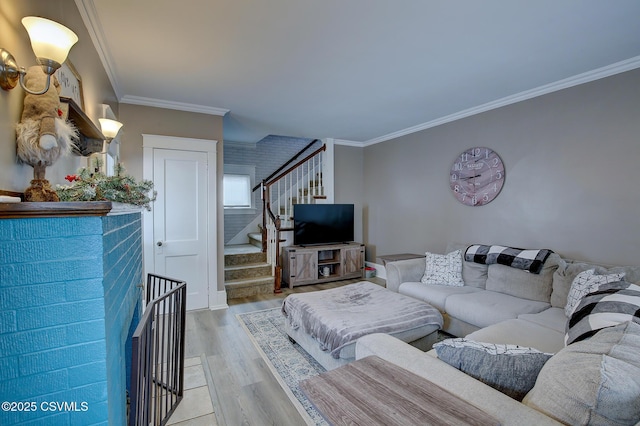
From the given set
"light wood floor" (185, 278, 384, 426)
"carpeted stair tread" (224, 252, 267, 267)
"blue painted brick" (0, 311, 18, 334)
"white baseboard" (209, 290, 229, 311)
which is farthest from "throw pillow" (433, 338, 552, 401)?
"carpeted stair tread" (224, 252, 267, 267)

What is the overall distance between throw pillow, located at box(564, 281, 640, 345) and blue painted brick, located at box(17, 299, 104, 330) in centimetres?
211

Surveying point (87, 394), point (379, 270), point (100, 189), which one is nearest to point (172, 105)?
point (100, 189)

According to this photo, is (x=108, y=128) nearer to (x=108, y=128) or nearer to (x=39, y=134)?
(x=108, y=128)

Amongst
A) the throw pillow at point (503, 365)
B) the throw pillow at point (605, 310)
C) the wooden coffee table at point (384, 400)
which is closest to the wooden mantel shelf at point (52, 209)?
the wooden coffee table at point (384, 400)

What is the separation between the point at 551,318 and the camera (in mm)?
2414

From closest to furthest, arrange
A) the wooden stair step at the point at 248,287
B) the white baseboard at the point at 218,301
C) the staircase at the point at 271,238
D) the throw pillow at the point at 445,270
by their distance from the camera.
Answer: the throw pillow at the point at 445,270 < the white baseboard at the point at 218,301 < the wooden stair step at the point at 248,287 < the staircase at the point at 271,238

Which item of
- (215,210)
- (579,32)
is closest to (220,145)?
(215,210)

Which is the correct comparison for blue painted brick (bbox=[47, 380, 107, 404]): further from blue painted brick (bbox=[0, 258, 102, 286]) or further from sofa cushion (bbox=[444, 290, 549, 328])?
sofa cushion (bbox=[444, 290, 549, 328])

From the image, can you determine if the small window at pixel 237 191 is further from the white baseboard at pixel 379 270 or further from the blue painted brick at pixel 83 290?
the blue painted brick at pixel 83 290

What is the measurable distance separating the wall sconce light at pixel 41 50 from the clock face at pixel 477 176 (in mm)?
3983

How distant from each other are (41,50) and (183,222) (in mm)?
2895

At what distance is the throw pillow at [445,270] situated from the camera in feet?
11.4

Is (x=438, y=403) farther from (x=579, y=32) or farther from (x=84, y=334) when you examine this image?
(x=579, y=32)

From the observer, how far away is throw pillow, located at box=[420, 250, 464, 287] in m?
3.48
